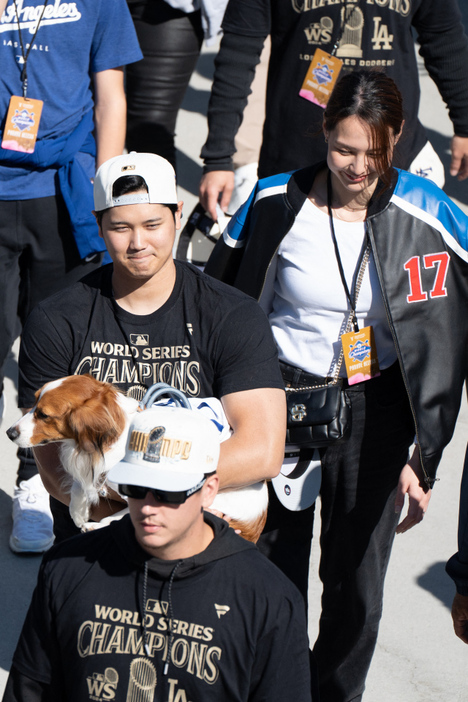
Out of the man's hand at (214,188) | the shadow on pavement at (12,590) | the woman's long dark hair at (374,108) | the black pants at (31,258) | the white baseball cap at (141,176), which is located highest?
the woman's long dark hair at (374,108)

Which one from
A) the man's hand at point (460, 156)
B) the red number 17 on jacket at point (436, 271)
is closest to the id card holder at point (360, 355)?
the red number 17 on jacket at point (436, 271)

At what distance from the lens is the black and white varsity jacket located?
318cm

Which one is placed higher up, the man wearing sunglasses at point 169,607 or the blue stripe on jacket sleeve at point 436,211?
the blue stripe on jacket sleeve at point 436,211

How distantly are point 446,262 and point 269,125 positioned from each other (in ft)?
5.01

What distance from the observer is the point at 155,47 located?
5574 mm

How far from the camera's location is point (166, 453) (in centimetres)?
201

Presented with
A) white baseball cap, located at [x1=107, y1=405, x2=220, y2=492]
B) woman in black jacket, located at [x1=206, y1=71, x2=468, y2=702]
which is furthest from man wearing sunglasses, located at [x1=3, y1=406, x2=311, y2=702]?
woman in black jacket, located at [x1=206, y1=71, x2=468, y2=702]

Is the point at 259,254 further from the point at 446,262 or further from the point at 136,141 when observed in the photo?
the point at 136,141

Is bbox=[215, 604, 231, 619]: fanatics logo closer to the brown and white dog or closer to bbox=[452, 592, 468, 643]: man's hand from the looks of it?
the brown and white dog

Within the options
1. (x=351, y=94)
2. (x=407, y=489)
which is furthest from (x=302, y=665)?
(x=351, y=94)

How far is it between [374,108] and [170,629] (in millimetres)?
1857

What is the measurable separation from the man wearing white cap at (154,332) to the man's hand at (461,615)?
706 mm

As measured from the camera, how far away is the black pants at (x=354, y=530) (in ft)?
10.9

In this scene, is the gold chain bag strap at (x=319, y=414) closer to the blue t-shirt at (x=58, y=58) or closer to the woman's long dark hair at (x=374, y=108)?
the woman's long dark hair at (x=374, y=108)
